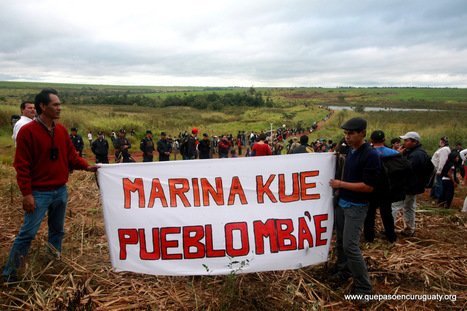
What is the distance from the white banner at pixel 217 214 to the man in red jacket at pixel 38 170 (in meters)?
0.49

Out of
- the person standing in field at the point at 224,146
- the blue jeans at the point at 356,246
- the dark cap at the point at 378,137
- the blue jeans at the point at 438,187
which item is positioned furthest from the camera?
the person standing in field at the point at 224,146

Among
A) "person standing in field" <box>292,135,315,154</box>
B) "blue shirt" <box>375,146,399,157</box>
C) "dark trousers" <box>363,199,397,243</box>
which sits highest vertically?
"blue shirt" <box>375,146,399,157</box>

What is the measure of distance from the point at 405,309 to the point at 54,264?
148 inches

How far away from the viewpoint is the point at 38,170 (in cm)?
284

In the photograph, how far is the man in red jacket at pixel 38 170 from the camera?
2.71 m

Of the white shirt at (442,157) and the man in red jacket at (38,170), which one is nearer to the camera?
the man in red jacket at (38,170)

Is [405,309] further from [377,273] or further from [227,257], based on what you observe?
[227,257]

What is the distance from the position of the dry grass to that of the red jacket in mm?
850

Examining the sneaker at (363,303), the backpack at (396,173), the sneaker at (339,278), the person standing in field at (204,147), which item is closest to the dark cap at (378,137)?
the backpack at (396,173)

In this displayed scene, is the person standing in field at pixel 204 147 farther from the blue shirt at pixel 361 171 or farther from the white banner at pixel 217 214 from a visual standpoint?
the blue shirt at pixel 361 171

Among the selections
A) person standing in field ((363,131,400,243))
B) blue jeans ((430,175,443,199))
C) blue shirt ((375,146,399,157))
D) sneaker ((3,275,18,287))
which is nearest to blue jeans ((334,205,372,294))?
person standing in field ((363,131,400,243))

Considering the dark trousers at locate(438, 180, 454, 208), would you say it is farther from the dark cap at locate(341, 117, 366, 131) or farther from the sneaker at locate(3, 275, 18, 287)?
the sneaker at locate(3, 275, 18, 287)

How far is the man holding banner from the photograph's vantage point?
270 cm

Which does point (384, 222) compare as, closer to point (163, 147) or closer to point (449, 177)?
point (449, 177)
